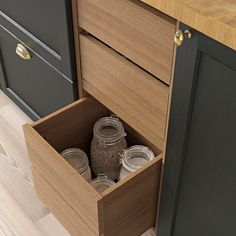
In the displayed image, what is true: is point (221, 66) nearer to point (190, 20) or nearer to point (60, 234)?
point (190, 20)

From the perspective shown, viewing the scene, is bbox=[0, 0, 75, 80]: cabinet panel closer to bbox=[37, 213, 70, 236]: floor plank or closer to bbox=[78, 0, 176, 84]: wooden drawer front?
bbox=[78, 0, 176, 84]: wooden drawer front

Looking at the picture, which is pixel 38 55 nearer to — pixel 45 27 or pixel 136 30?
pixel 45 27

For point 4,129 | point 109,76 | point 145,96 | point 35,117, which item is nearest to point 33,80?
point 35,117

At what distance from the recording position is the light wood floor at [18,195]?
1291 millimetres

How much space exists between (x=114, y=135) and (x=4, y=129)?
63 cm

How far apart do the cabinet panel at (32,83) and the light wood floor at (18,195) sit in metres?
0.12

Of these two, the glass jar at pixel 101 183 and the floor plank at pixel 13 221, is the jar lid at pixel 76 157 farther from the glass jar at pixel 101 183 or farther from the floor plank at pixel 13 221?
the floor plank at pixel 13 221

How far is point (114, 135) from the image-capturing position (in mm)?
1158

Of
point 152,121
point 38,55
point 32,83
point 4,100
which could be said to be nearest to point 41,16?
point 38,55

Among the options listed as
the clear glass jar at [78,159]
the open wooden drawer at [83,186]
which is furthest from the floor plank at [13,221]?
the clear glass jar at [78,159]

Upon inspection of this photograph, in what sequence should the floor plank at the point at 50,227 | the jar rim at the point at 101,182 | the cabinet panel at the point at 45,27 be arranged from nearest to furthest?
the cabinet panel at the point at 45,27 < the jar rim at the point at 101,182 < the floor plank at the point at 50,227

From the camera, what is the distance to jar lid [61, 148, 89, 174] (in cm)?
117

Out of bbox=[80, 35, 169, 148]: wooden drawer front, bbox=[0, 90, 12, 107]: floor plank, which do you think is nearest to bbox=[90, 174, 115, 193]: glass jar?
bbox=[80, 35, 169, 148]: wooden drawer front

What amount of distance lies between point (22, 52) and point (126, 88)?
49cm
